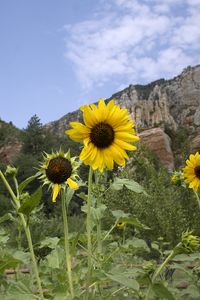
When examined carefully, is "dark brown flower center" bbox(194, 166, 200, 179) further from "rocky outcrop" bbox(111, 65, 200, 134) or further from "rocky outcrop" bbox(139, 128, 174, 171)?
"rocky outcrop" bbox(111, 65, 200, 134)

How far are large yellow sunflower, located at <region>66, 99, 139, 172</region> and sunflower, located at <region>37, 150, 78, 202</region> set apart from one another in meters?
0.08

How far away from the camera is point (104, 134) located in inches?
73.5

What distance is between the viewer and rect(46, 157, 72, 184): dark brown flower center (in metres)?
1.80

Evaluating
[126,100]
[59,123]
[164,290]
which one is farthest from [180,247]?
[59,123]

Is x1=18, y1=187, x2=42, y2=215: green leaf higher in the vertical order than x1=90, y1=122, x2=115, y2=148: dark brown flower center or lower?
lower

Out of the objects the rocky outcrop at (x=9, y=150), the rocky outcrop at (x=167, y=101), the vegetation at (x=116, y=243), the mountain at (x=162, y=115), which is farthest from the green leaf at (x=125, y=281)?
the rocky outcrop at (x=167, y=101)

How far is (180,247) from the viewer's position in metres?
1.85

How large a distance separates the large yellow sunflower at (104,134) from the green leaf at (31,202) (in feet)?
0.93

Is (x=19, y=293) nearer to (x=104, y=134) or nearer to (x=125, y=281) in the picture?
(x=125, y=281)

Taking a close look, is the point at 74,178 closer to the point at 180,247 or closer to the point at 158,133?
the point at 180,247

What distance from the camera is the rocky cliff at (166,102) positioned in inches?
1836

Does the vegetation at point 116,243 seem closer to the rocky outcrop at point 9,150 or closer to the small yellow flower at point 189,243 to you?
the small yellow flower at point 189,243

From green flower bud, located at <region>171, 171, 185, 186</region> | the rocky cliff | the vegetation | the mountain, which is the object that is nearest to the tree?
the mountain

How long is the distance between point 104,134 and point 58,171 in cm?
24
